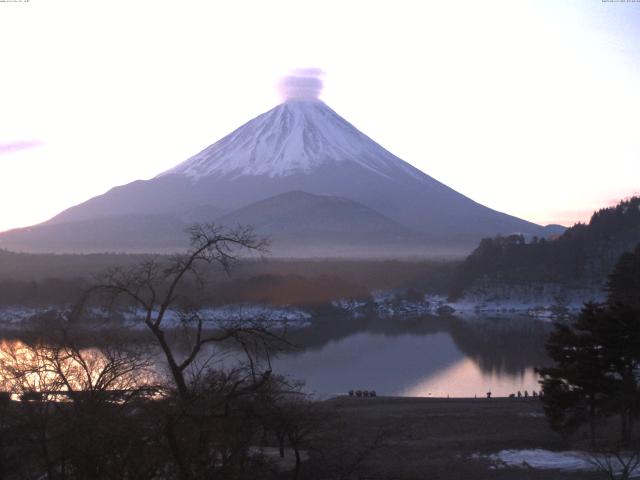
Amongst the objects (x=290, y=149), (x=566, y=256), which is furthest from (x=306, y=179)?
(x=566, y=256)

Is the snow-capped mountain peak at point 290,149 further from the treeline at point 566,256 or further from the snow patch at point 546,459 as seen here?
the snow patch at point 546,459

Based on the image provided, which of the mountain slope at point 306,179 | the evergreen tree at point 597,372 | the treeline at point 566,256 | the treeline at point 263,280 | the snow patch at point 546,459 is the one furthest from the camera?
the mountain slope at point 306,179

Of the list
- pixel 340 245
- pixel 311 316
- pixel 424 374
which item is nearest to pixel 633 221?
pixel 311 316

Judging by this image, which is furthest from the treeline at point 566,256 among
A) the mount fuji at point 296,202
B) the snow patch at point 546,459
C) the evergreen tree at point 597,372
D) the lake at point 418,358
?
the mount fuji at point 296,202

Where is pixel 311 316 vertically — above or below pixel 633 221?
below

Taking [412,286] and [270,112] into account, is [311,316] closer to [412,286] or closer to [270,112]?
[412,286]
